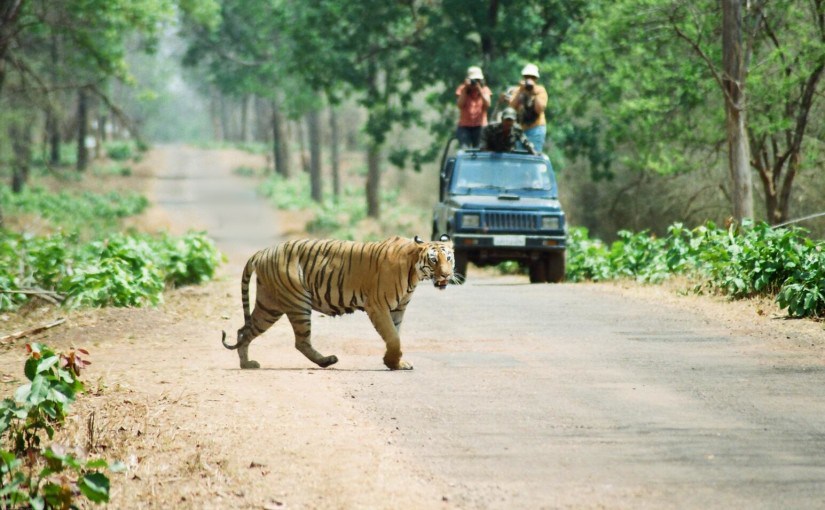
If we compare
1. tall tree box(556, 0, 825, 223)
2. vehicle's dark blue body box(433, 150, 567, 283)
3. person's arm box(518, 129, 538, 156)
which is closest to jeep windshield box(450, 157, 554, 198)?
vehicle's dark blue body box(433, 150, 567, 283)

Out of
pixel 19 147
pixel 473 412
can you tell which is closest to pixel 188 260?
pixel 473 412

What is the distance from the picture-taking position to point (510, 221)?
61.3 ft

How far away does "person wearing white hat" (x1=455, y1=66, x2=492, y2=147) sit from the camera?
20.6 m

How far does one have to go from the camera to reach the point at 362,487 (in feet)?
22.1

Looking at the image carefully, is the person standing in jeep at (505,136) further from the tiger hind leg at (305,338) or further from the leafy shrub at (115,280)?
the tiger hind leg at (305,338)

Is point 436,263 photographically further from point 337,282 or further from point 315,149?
point 315,149

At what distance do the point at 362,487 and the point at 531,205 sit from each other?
490 inches

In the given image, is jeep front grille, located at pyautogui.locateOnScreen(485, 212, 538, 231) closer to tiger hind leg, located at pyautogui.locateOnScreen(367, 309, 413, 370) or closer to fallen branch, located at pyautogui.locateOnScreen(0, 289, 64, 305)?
fallen branch, located at pyautogui.locateOnScreen(0, 289, 64, 305)

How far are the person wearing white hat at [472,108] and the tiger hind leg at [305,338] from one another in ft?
35.7

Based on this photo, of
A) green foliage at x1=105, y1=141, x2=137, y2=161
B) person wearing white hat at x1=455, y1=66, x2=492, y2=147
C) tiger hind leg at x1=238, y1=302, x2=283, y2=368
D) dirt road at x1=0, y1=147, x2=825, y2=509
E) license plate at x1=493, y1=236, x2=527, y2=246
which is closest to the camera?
dirt road at x1=0, y1=147, x2=825, y2=509

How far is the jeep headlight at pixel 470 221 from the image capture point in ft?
60.7

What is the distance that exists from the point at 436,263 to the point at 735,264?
6.47m

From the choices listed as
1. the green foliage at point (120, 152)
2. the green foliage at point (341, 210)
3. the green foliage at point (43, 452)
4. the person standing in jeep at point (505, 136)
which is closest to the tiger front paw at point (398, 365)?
the green foliage at point (43, 452)

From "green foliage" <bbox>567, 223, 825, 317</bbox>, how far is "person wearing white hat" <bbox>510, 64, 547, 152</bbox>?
220cm
